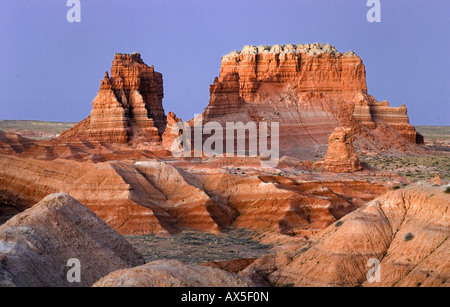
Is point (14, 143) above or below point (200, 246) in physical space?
above

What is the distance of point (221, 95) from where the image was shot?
8394cm

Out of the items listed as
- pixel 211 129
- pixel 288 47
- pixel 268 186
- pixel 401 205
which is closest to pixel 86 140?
pixel 211 129

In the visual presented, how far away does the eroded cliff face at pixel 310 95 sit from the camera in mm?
87125

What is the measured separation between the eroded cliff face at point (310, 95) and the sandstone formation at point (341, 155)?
24.4 metres

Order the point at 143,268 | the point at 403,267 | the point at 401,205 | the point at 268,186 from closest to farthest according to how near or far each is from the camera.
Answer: the point at 143,268 → the point at 403,267 → the point at 401,205 → the point at 268,186

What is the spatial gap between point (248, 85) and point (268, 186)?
158 feet

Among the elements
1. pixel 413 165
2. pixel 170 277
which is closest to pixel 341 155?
pixel 413 165

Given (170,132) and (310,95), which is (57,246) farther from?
(310,95)

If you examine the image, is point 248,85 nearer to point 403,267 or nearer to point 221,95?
point 221,95

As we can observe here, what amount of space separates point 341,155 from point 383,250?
3947 centimetres

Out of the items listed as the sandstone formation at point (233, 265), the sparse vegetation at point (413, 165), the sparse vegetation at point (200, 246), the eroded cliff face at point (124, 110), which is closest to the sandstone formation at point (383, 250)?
the sandstone formation at point (233, 265)

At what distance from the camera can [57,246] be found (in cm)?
2075

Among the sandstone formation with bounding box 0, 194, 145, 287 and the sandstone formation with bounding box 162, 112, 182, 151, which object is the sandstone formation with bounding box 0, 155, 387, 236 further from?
the sandstone formation with bounding box 162, 112, 182, 151

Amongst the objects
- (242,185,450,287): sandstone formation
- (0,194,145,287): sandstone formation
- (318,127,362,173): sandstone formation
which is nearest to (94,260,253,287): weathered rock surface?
(0,194,145,287): sandstone formation
